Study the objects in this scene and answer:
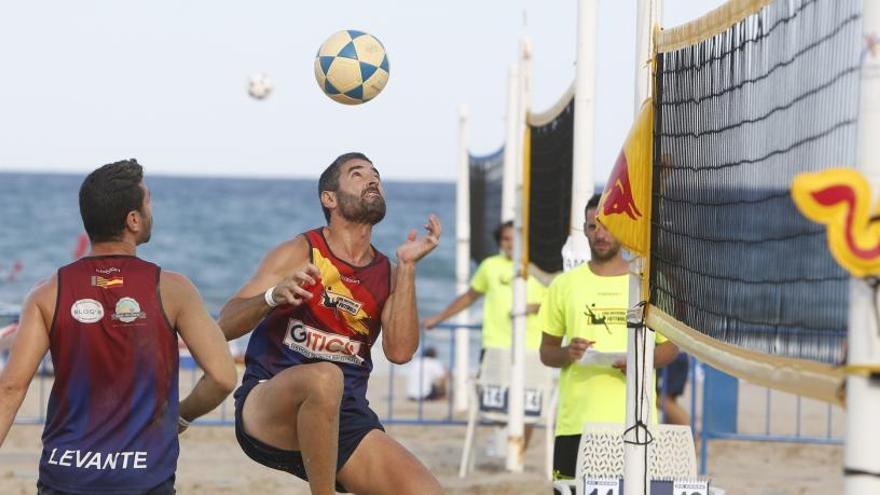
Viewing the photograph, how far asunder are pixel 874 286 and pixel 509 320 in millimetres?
9788

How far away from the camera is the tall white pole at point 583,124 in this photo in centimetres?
921

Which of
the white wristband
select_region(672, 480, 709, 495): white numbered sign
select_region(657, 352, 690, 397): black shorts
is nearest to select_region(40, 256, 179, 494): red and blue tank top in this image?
the white wristband

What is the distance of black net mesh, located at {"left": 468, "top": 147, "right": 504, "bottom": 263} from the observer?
696 inches

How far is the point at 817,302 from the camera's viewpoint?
14.7 ft

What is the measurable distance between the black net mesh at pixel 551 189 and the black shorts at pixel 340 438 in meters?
4.48

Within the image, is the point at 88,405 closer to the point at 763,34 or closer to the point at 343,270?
the point at 343,270

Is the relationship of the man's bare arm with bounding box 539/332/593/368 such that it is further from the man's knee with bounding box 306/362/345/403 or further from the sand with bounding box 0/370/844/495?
the sand with bounding box 0/370/844/495

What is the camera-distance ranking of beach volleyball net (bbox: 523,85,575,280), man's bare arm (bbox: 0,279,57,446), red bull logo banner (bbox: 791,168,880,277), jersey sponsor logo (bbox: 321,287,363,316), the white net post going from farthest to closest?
1. the white net post
2. beach volleyball net (bbox: 523,85,575,280)
3. jersey sponsor logo (bbox: 321,287,363,316)
4. man's bare arm (bbox: 0,279,57,446)
5. red bull logo banner (bbox: 791,168,880,277)

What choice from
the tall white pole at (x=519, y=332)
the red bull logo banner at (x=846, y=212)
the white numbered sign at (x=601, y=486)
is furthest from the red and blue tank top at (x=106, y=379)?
the tall white pole at (x=519, y=332)

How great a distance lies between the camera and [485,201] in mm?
18625

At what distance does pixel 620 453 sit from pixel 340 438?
1395 mm

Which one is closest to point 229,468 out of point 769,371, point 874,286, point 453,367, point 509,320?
point 509,320

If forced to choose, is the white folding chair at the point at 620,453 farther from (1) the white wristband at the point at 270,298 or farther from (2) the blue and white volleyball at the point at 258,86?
(2) the blue and white volleyball at the point at 258,86

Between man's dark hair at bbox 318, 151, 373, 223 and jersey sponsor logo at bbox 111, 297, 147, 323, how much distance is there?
1.87 metres
